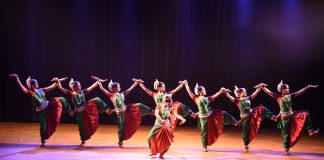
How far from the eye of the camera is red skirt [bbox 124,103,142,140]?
8.37 m

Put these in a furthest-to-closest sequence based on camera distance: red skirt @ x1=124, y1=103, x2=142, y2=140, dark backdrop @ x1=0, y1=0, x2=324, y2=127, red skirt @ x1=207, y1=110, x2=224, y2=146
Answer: dark backdrop @ x1=0, y1=0, x2=324, y2=127, red skirt @ x1=124, y1=103, x2=142, y2=140, red skirt @ x1=207, y1=110, x2=224, y2=146

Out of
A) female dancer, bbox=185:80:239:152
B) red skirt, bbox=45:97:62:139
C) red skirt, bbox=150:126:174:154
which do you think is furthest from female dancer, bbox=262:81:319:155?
red skirt, bbox=45:97:62:139

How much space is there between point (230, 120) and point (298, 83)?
418cm

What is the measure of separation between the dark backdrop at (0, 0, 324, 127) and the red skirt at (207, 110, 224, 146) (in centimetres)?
371

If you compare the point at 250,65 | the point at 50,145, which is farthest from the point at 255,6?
the point at 50,145

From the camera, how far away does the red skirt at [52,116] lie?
8.30 meters

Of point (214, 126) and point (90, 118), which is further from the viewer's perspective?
point (90, 118)

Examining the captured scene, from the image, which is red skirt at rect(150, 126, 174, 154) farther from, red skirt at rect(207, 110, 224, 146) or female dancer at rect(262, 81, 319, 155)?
female dancer at rect(262, 81, 319, 155)

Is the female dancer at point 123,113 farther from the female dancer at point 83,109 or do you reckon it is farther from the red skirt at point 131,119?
the female dancer at point 83,109

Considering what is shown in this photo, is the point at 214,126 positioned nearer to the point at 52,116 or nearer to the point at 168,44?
the point at 52,116

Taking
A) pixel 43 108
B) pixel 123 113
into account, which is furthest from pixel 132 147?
pixel 43 108

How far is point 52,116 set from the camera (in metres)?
8.35

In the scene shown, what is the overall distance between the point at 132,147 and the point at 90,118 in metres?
1.01

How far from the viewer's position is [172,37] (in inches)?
463
